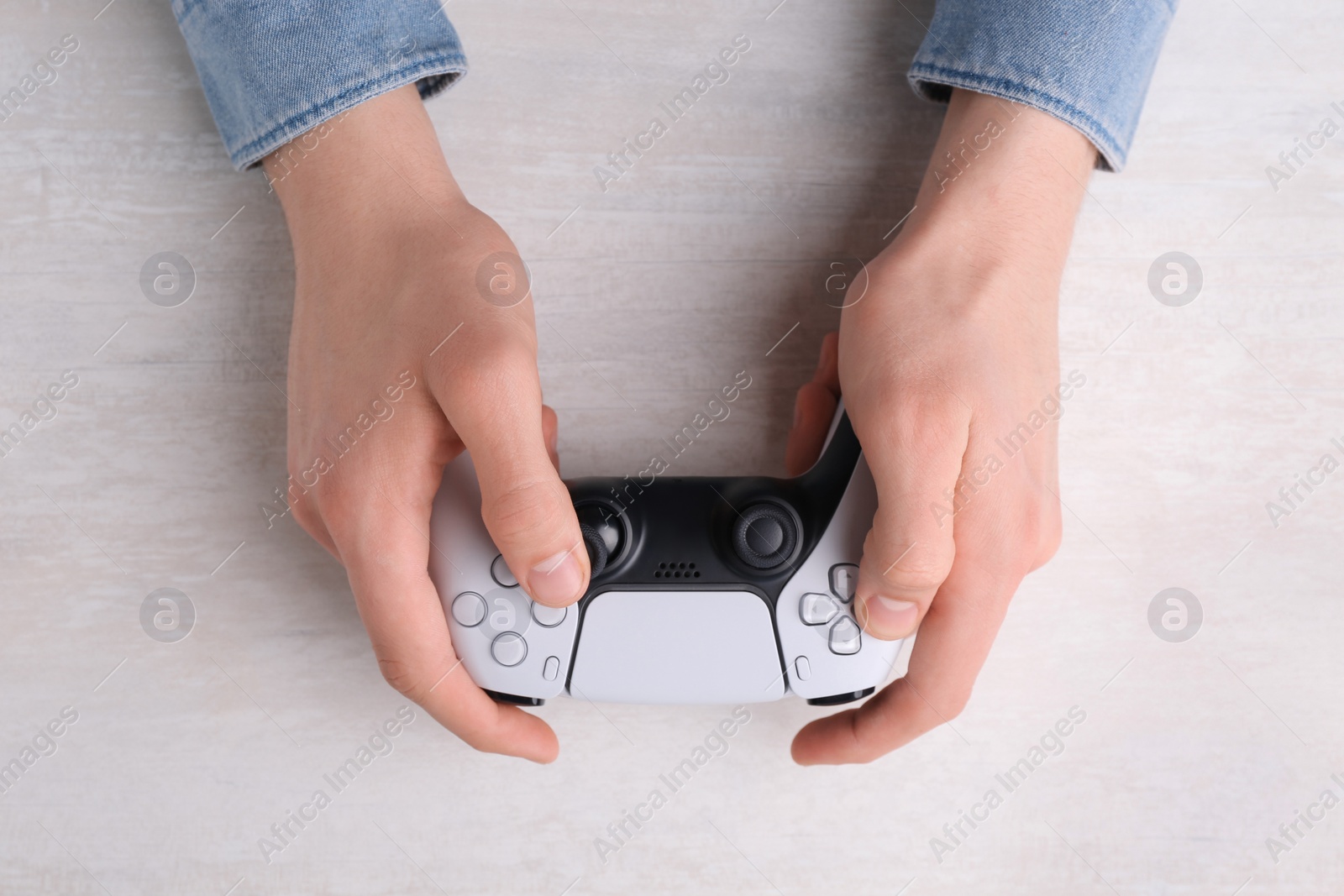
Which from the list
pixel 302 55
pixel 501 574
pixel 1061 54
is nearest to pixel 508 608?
pixel 501 574

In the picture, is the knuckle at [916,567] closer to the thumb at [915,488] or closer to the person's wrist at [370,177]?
the thumb at [915,488]

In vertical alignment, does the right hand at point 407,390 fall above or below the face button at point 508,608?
above

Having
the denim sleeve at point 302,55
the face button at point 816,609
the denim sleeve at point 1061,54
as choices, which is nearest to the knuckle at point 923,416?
the face button at point 816,609

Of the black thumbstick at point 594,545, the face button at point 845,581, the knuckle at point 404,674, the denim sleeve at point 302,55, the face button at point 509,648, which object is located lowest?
the knuckle at point 404,674

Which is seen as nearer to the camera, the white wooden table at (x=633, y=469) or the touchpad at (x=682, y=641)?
the touchpad at (x=682, y=641)

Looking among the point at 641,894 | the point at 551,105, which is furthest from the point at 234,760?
the point at 551,105

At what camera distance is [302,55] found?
0.55 m

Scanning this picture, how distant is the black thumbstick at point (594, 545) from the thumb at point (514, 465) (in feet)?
0.10

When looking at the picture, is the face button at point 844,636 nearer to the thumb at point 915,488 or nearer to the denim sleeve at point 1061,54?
the thumb at point 915,488

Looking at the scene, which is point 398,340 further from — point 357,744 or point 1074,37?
point 1074,37

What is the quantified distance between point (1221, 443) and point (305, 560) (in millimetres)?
716

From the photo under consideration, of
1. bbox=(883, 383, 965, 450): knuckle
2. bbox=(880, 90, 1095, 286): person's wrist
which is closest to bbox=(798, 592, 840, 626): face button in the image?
bbox=(883, 383, 965, 450): knuckle

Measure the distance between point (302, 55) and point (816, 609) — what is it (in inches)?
18.8

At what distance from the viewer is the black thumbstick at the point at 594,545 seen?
0.53m
